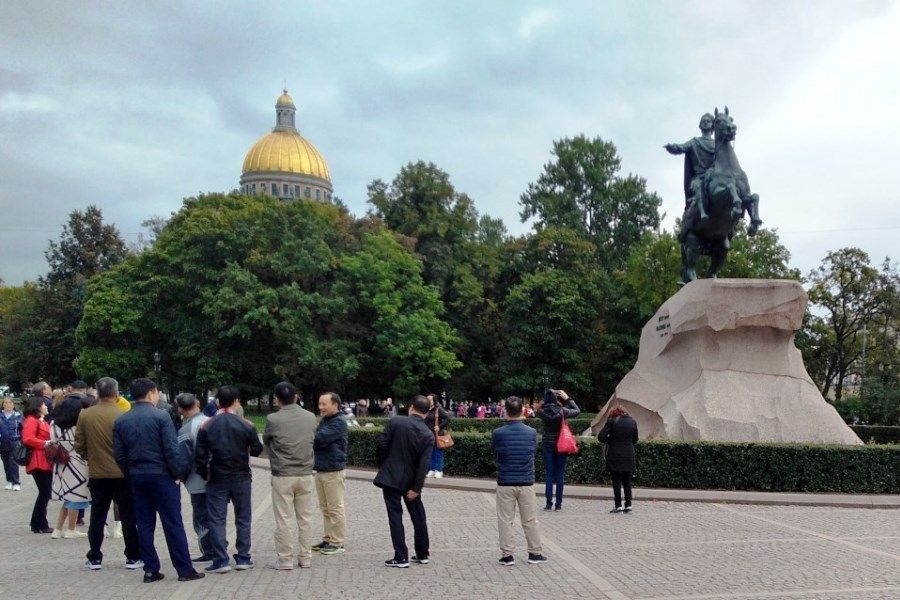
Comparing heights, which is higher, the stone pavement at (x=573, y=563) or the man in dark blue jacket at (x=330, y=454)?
the man in dark blue jacket at (x=330, y=454)

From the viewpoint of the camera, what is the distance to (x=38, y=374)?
5666 centimetres

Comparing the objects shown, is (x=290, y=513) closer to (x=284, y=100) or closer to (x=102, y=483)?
(x=102, y=483)

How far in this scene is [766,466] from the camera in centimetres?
1445

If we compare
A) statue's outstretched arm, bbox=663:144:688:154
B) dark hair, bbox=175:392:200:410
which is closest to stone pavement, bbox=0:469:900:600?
Answer: dark hair, bbox=175:392:200:410

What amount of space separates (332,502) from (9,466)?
9.66 metres

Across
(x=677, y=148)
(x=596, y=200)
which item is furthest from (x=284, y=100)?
(x=677, y=148)

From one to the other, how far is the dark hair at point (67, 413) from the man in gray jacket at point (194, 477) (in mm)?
1930

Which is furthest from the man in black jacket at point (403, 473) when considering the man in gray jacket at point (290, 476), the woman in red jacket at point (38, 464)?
the woman in red jacket at point (38, 464)

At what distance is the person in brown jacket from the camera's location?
8.38 metres

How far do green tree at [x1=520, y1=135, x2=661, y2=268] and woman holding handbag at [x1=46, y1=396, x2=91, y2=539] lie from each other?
148ft

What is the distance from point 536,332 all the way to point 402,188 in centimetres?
1344

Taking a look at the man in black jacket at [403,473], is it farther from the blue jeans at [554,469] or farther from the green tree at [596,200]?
the green tree at [596,200]

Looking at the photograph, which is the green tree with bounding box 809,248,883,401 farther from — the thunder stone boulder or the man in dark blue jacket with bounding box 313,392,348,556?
the man in dark blue jacket with bounding box 313,392,348,556

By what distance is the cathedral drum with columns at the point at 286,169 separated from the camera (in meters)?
96.9
